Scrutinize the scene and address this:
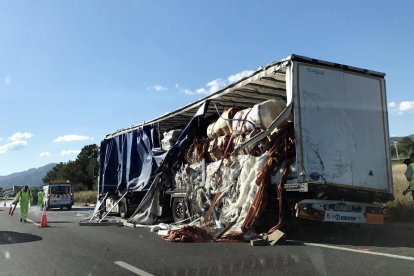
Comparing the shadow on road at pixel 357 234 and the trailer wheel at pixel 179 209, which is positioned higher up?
the trailer wheel at pixel 179 209

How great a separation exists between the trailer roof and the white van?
21282 millimetres

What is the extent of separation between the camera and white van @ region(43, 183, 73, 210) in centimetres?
3234

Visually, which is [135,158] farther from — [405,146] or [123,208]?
[405,146]

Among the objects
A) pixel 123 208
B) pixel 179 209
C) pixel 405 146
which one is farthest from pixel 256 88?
pixel 405 146

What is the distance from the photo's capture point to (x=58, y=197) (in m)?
32.5

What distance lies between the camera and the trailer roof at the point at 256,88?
905 centimetres

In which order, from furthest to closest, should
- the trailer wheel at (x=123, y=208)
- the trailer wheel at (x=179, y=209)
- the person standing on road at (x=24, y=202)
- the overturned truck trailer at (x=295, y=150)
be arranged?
1. the person standing on road at (x=24, y=202)
2. the trailer wheel at (x=123, y=208)
3. the trailer wheel at (x=179, y=209)
4. the overturned truck trailer at (x=295, y=150)

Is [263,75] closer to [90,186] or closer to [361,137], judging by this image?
[361,137]

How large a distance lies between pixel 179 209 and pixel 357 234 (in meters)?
5.01

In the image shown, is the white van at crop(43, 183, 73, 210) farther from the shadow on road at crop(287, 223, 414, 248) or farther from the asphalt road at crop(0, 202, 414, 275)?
the shadow on road at crop(287, 223, 414, 248)

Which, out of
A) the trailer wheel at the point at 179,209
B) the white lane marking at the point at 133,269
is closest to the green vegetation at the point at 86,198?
the trailer wheel at the point at 179,209

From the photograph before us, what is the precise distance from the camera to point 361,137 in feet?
30.4

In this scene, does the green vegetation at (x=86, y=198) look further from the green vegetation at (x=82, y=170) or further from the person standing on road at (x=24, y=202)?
the person standing on road at (x=24, y=202)

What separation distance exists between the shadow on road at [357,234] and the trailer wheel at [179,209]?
135 inches
